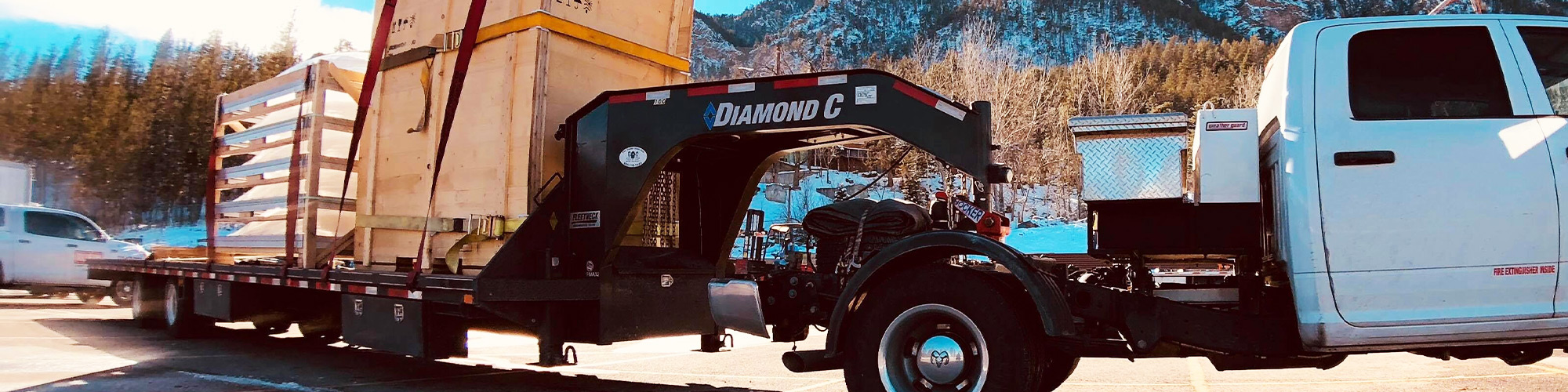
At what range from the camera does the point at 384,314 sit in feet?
23.7

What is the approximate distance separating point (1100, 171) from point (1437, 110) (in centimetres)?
142

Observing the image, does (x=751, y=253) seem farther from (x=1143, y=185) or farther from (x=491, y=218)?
(x=1143, y=185)

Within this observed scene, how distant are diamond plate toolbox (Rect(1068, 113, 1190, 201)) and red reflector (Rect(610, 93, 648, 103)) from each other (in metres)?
2.94

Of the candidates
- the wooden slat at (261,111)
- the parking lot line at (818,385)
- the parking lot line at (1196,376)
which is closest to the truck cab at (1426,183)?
the parking lot line at (1196,376)

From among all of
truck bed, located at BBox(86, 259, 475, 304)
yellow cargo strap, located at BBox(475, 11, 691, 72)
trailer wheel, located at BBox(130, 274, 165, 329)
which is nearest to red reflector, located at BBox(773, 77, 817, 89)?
yellow cargo strap, located at BBox(475, 11, 691, 72)

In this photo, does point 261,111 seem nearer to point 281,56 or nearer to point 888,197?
point 888,197

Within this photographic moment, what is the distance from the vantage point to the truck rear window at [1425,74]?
4383 mm

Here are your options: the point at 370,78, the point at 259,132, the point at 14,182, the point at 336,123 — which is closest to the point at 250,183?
the point at 259,132

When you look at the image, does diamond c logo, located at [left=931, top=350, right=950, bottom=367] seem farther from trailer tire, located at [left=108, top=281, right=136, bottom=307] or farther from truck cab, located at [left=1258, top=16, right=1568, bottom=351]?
trailer tire, located at [left=108, top=281, right=136, bottom=307]

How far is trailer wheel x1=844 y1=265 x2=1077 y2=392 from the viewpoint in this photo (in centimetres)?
468

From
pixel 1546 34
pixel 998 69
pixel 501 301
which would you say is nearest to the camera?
pixel 1546 34

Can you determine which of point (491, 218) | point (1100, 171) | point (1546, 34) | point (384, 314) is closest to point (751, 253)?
point (491, 218)

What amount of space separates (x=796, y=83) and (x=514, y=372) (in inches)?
167

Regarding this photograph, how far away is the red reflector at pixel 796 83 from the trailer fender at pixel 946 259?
1239mm
